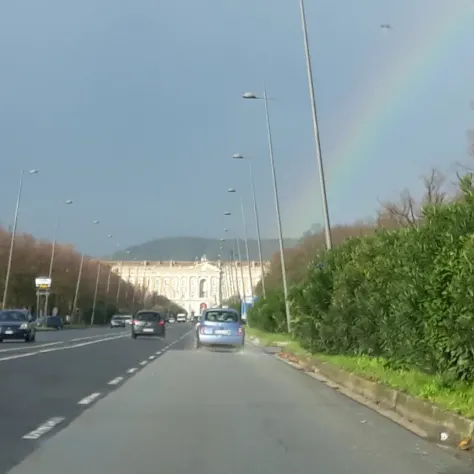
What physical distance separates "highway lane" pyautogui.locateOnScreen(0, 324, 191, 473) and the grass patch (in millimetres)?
5299

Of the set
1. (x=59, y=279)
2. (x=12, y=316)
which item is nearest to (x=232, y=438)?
(x=12, y=316)

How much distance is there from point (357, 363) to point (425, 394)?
6654mm

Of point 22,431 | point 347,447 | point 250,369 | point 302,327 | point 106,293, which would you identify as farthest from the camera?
point 106,293

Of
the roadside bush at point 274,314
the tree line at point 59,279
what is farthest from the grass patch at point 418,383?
the tree line at point 59,279

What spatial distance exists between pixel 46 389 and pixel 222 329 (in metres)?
21.1

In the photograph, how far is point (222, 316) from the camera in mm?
37625

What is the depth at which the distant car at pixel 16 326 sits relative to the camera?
43656 millimetres

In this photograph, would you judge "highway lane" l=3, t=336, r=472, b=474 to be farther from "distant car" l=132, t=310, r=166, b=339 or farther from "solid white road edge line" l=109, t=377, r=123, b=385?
"distant car" l=132, t=310, r=166, b=339

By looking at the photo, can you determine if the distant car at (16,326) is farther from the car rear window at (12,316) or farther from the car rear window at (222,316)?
the car rear window at (222,316)

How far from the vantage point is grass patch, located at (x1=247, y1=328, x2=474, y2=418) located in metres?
11.4

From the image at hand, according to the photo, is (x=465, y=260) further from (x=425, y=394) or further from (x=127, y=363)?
(x=127, y=363)

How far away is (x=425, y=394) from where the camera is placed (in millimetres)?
12805

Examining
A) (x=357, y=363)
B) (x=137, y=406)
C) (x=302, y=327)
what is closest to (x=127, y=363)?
(x=302, y=327)

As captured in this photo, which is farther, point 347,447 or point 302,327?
point 302,327
